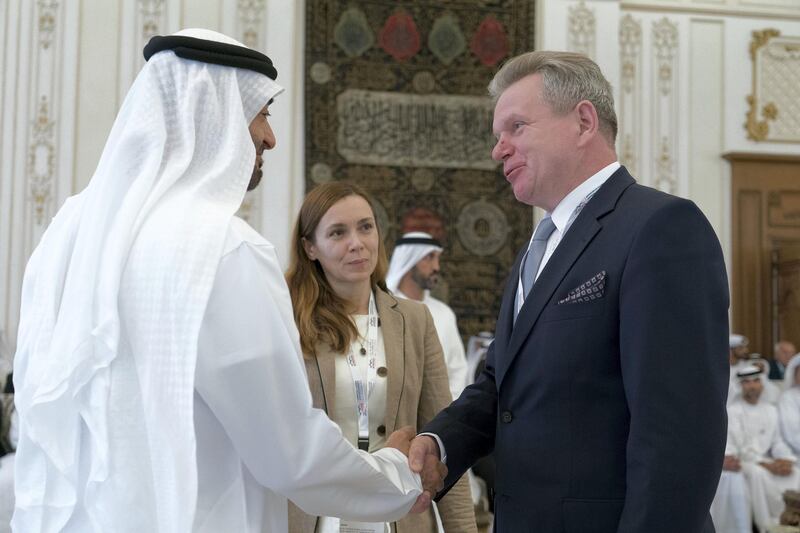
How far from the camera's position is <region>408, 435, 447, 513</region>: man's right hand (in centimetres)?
248

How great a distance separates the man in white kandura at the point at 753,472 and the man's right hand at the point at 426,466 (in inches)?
218

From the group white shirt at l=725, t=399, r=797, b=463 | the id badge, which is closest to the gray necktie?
the id badge

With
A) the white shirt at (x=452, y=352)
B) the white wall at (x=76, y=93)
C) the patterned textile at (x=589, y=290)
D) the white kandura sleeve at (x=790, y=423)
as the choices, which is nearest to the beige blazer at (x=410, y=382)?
the patterned textile at (x=589, y=290)

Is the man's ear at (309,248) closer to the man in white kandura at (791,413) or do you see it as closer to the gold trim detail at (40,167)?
the man in white kandura at (791,413)

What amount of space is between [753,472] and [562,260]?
6484 mm

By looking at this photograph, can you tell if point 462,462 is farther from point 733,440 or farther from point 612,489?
point 733,440

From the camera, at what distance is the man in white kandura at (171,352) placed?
6.31ft

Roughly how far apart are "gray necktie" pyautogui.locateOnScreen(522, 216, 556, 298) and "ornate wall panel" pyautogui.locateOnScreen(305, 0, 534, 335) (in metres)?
7.38

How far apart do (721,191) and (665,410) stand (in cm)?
915

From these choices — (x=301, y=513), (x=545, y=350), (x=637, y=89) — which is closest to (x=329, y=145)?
(x=637, y=89)

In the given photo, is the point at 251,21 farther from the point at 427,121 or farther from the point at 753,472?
the point at 753,472

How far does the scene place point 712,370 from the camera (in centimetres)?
189

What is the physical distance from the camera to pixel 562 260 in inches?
85.9

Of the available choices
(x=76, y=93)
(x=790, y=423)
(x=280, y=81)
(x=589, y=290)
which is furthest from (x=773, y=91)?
(x=589, y=290)
